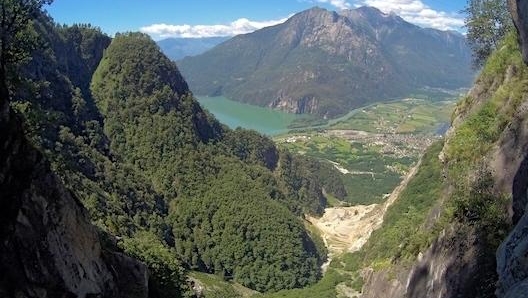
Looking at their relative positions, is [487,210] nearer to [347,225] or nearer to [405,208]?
[405,208]

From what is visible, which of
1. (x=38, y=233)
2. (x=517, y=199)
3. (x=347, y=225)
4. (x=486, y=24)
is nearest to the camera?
(x=38, y=233)

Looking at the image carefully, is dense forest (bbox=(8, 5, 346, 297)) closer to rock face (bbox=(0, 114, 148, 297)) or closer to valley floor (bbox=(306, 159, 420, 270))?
valley floor (bbox=(306, 159, 420, 270))

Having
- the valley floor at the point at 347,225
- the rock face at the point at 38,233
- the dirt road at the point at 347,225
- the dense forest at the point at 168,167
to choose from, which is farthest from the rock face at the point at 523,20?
the dirt road at the point at 347,225

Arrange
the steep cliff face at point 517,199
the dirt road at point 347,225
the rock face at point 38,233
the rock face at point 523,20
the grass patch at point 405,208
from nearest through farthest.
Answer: the steep cliff face at point 517,199
the rock face at point 38,233
the rock face at point 523,20
the grass patch at point 405,208
the dirt road at point 347,225

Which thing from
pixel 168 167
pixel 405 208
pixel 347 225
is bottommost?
pixel 347 225

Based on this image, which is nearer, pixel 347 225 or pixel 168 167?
A: pixel 168 167

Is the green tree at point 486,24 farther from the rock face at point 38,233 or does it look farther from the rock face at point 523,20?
the rock face at point 38,233

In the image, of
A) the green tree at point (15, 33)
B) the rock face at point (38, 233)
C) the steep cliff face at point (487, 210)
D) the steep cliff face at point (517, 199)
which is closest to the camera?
the steep cliff face at point (517, 199)

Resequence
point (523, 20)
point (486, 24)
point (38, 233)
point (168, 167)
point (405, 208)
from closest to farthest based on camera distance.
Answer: point (38, 233)
point (523, 20)
point (486, 24)
point (405, 208)
point (168, 167)

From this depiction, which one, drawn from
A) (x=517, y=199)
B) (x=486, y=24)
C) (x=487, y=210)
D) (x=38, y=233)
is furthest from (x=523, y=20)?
(x=486, y=24)
